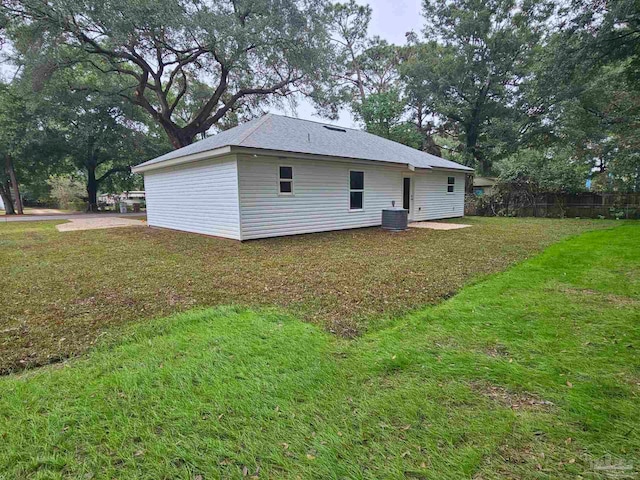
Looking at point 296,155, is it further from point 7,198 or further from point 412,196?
point 7,198

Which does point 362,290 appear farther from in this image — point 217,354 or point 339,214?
point 339,214

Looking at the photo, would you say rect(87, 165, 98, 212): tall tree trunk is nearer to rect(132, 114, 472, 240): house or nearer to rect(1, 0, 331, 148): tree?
rect(1, 0, 331, 148): tree

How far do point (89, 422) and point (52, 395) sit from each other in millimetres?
474

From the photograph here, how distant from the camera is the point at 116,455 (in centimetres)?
158

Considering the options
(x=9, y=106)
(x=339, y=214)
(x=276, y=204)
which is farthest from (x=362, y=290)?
(x=9, y=106)

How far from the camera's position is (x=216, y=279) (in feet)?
15.9

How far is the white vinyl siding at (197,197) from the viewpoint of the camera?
831cm

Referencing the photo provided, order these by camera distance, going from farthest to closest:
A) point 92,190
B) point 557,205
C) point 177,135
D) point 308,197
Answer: point 92,190 → point 177,135 → point 557,205 → point 308,197

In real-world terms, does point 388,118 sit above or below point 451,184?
above

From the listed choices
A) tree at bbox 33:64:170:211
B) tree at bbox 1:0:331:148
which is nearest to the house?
tree at bbox 1:0:331:148

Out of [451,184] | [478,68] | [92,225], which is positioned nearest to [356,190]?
[451,184]

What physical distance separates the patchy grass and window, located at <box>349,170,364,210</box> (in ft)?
8.31

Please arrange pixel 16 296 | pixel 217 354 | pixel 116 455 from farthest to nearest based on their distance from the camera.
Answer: pixel 16 296 → pixel 217 354 → pixel 116 455

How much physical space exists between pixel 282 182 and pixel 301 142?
1693 millimetres
